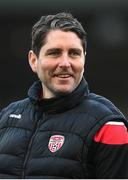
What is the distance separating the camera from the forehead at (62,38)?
3033 millimetres

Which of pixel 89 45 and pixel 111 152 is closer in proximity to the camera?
pixel 111 152

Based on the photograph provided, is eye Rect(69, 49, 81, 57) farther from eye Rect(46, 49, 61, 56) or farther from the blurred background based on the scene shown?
the blurred background

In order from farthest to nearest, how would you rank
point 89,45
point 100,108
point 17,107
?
point 89,45
point 17,107
point 100,108

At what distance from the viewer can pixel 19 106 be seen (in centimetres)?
326

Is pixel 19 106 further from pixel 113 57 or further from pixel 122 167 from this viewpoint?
pixel 113 57

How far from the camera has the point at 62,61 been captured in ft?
9.89

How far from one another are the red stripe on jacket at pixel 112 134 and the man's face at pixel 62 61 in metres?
0.27

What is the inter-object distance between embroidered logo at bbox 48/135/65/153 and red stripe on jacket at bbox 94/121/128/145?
0.51ft

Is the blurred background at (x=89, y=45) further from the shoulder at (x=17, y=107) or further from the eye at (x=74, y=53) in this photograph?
the eye at (x=74, y=53)

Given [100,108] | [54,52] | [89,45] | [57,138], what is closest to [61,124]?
[57,138]

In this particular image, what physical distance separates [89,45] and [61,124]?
857 centimetres

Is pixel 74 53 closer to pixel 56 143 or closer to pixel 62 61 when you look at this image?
pixel 62 61

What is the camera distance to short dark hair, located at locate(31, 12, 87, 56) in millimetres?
3084

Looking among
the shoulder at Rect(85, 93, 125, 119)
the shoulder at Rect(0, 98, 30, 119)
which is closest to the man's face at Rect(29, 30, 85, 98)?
the shoulder at Rect(85, 93, 125, 119)
